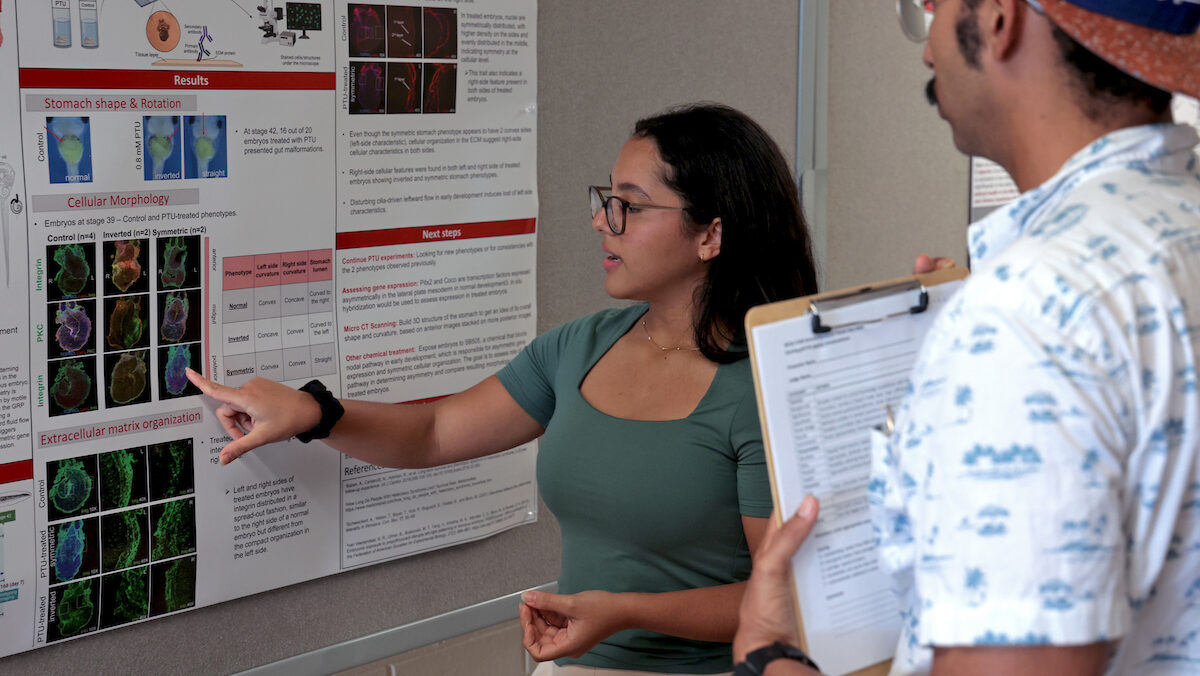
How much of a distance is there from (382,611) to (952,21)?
113 cm

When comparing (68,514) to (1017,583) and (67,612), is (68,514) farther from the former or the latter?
(1017,583)

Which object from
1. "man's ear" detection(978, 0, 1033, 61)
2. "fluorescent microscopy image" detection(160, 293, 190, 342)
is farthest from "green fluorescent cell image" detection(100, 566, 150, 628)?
"man's ear" detection(978, 0, 1033, 61)

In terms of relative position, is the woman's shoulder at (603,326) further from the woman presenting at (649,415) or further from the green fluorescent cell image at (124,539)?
the green fluorescent cell image at (124,539)

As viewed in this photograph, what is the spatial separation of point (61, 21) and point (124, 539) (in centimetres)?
59

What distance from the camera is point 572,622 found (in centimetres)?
116

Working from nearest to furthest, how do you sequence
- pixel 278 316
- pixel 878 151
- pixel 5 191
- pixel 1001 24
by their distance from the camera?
pixel 1001 24 < pixel 5 191 < pixel 278 316 < pixel 878 151

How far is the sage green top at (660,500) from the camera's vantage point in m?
1.23

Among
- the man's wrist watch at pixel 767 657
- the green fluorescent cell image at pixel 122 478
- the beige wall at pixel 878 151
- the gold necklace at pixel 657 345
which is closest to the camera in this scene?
the man's wrist watch at pixel 767 657

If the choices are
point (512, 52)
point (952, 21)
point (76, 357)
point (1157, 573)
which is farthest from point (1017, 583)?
point (512, 52)

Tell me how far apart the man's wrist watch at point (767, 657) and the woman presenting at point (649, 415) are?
0.39 m

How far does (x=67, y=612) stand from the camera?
1.18 m

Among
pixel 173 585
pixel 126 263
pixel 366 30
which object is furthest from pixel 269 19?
pixel 173 585

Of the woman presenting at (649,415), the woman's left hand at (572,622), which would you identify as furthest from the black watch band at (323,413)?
the woman's left hand at (572,622)

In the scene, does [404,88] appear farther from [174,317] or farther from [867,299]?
[867,299]
